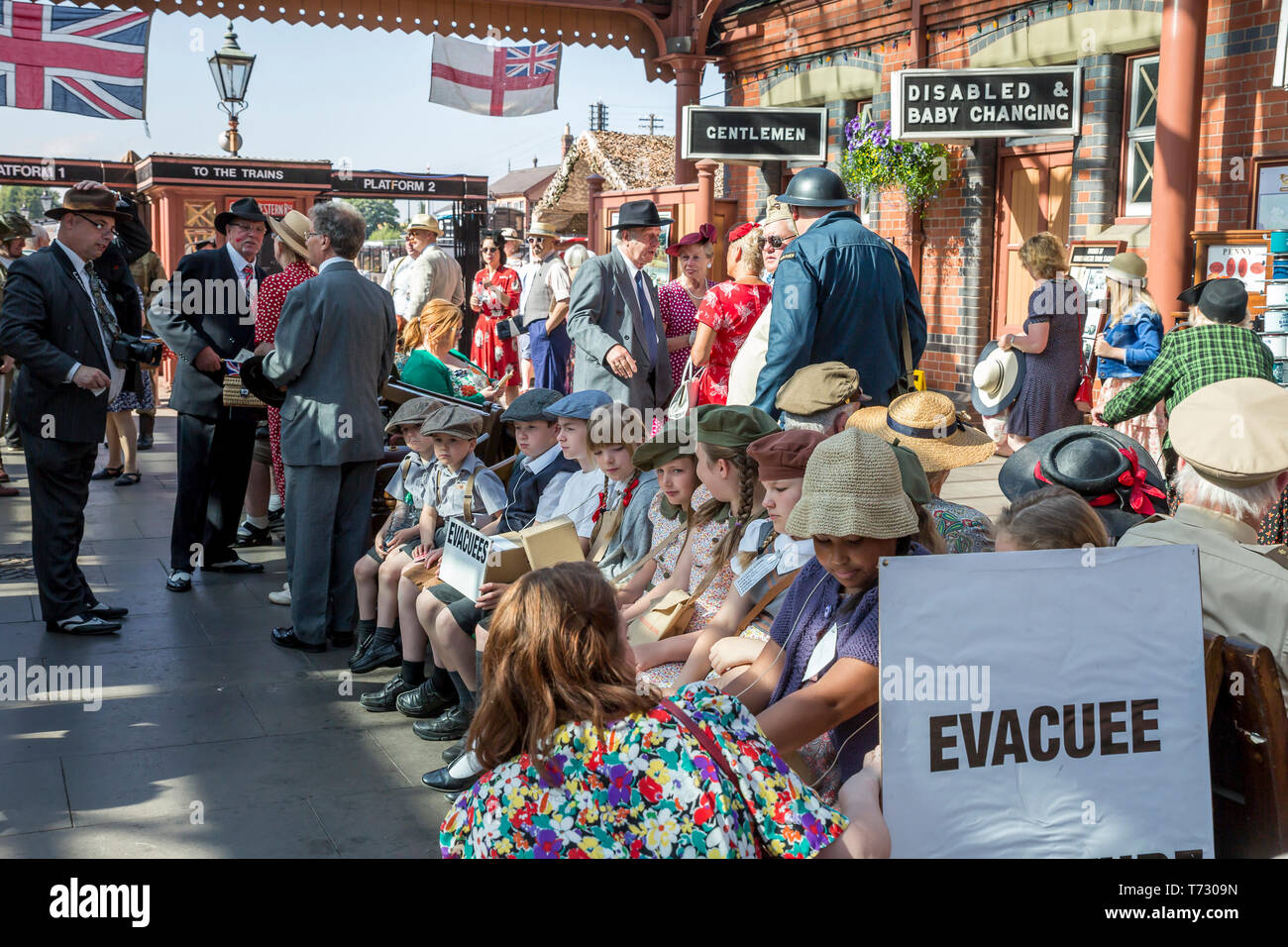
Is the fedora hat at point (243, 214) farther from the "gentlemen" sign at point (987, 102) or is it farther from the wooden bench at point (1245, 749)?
the wooden bench at point (1245, 749)

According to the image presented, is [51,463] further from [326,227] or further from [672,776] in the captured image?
[672,776]

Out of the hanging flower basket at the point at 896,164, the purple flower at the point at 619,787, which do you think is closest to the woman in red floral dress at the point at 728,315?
the purple flower at the point at 619,787

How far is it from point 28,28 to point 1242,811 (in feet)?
47.3

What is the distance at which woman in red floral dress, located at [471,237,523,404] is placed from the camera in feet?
43.7

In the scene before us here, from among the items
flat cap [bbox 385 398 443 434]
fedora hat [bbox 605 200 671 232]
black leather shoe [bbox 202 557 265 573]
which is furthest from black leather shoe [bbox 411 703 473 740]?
fedora hat [bbox 605 200 671 232]

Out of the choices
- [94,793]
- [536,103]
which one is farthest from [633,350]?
[536,103]

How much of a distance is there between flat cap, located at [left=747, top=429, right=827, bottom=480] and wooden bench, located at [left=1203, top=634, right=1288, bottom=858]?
1142 mm

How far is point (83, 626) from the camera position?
5.96 meters

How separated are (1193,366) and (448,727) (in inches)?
140

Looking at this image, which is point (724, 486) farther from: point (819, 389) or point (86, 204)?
point (86, 204)

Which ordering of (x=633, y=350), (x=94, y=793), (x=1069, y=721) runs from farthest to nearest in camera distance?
(x=633, y=350), (x=94, y=793), (x=1069, y=721)

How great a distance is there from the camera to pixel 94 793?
4.22 m

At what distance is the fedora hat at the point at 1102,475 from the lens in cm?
350
